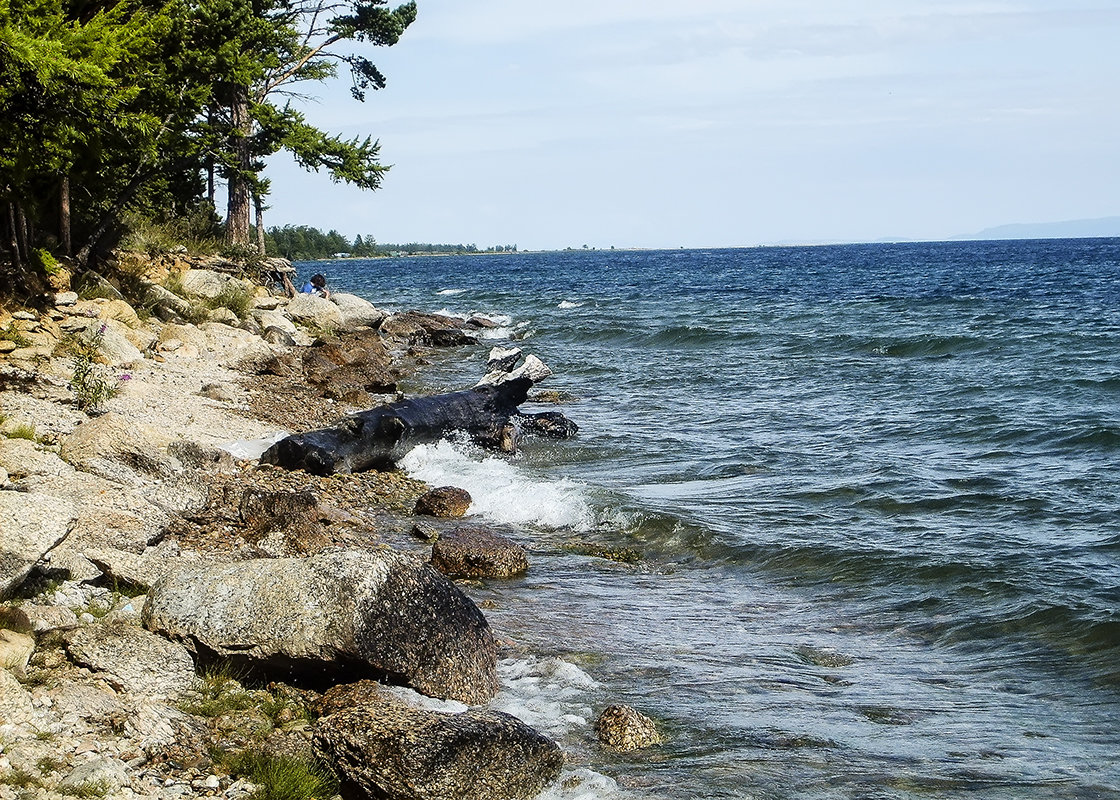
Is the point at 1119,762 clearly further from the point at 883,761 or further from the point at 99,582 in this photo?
the point at 99,582

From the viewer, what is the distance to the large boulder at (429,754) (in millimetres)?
5586

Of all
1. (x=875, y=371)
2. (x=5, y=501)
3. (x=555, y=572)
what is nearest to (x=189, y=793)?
(x=5, y=501)

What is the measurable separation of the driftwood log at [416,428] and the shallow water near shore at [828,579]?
1.80 ft

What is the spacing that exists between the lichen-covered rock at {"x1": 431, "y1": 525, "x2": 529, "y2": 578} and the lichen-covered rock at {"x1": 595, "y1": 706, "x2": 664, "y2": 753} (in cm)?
340

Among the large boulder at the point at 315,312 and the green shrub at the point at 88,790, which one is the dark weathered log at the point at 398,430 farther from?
the large boulder at the point at 315,312

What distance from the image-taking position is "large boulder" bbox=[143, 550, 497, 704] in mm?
6500

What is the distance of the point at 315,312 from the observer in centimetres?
2880

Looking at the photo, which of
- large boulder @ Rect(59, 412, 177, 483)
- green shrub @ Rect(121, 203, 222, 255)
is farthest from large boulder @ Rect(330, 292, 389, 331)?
large boulder @ Rect(59, 412, 177, 483)

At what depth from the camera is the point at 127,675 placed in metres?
6.27

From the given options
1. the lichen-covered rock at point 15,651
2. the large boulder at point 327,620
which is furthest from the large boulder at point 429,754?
the lichen-covered rock at point 15,651

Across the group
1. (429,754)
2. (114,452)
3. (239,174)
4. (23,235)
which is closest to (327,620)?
(429,754)

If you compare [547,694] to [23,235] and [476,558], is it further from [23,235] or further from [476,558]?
[23,235]

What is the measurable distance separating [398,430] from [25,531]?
28.4 ft

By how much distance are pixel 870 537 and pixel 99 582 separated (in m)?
8.35
